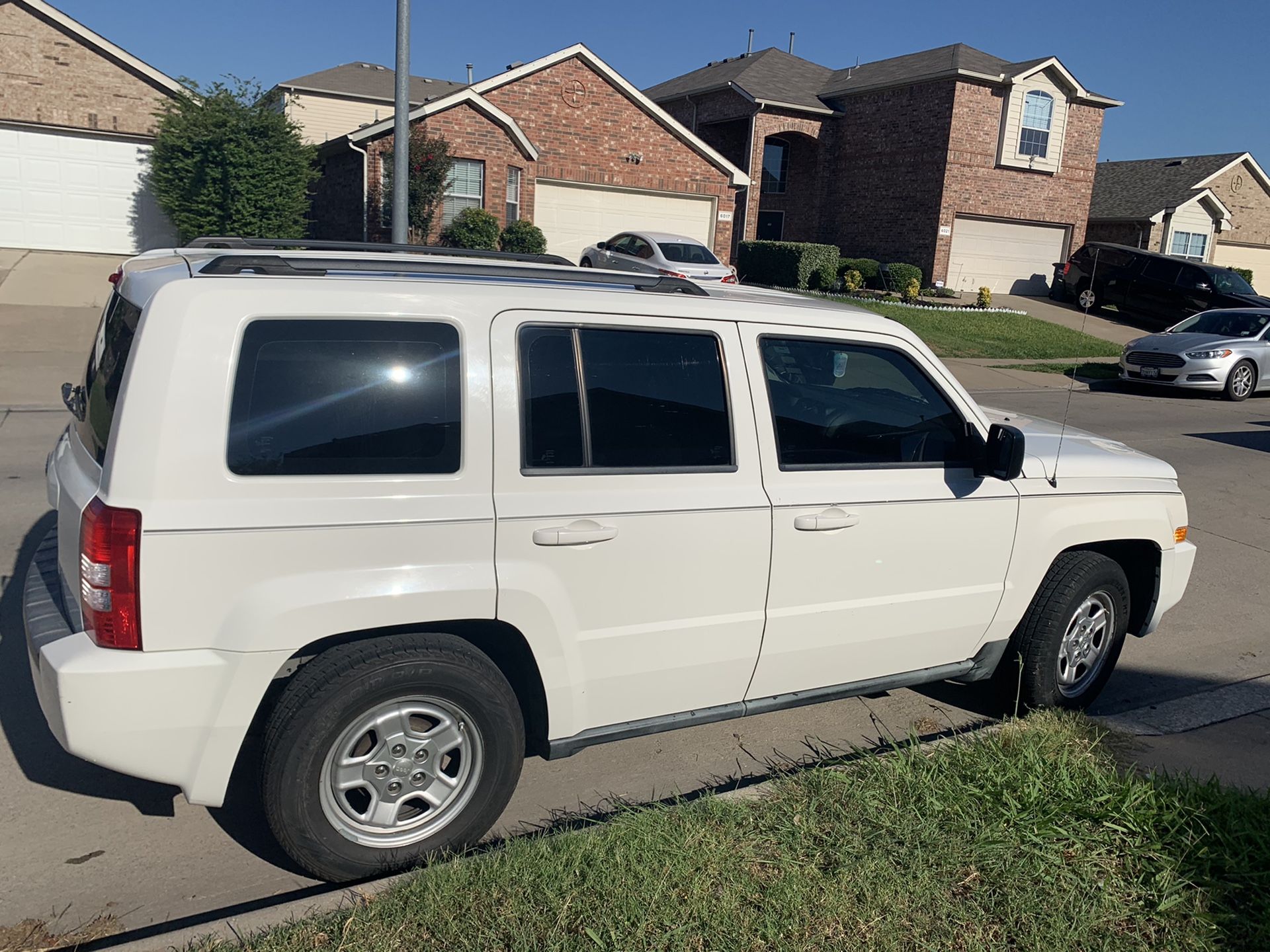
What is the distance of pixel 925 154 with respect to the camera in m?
28.8

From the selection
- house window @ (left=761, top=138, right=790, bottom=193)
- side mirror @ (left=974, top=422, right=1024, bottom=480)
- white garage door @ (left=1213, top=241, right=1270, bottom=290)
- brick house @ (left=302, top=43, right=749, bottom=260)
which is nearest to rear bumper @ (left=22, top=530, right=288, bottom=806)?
side mirror @ (left=974, top=422, right=1024, bottom=480)

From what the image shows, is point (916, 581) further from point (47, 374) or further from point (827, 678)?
point (47, 374)

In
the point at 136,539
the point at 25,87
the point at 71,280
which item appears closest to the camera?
the point at 136,539

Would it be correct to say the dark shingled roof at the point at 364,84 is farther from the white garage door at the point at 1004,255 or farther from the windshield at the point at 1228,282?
the windshield at the point at 1228,282

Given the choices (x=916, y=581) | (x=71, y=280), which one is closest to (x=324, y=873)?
(x=916, y=581)

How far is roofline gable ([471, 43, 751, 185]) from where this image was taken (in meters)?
22.9

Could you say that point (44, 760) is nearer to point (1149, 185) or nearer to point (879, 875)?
point (879, 875)

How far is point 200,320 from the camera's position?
286 centimetres

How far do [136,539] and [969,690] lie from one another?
12.9 ft

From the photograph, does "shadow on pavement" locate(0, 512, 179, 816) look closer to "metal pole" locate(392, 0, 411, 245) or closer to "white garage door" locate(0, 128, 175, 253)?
"metal pole" locate(392, 0, 411, 245)

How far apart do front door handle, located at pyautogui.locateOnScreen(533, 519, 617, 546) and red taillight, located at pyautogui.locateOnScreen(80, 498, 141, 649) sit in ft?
3.77

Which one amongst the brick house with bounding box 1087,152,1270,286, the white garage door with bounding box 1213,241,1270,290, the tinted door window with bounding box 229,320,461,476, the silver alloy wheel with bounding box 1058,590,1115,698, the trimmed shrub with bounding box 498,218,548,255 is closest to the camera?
the tinted door window with bounding box 229,320,461,476

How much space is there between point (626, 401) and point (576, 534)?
510 millimetres

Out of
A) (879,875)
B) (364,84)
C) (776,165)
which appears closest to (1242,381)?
(879,875)
